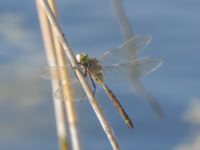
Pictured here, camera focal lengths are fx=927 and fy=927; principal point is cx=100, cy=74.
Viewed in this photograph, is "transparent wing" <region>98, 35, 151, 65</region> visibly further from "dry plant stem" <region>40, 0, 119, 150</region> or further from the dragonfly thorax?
"dry plant stem" <region>40, 0, 119, 150</region>

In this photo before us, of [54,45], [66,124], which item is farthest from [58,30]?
[66,124]

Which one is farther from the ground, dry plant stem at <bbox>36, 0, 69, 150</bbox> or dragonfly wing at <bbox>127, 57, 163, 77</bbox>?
dry plant stem at <bbox>36, 0, 69, 150</bbox>

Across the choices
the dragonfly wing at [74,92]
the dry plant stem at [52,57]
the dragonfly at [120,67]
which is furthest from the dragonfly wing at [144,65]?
the dry plant stem at [52,57]

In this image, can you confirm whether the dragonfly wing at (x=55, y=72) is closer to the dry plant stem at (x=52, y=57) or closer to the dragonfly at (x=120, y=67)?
the dragonfly at (x=120, y=67)

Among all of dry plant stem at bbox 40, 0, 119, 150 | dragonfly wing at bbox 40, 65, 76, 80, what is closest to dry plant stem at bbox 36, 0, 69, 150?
dragonfly wing at bbox 40, 65, 76, 80

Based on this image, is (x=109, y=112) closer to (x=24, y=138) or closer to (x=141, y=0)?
(x=24, y=138)

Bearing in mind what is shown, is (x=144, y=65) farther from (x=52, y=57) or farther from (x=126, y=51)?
(x=52, y=57)
